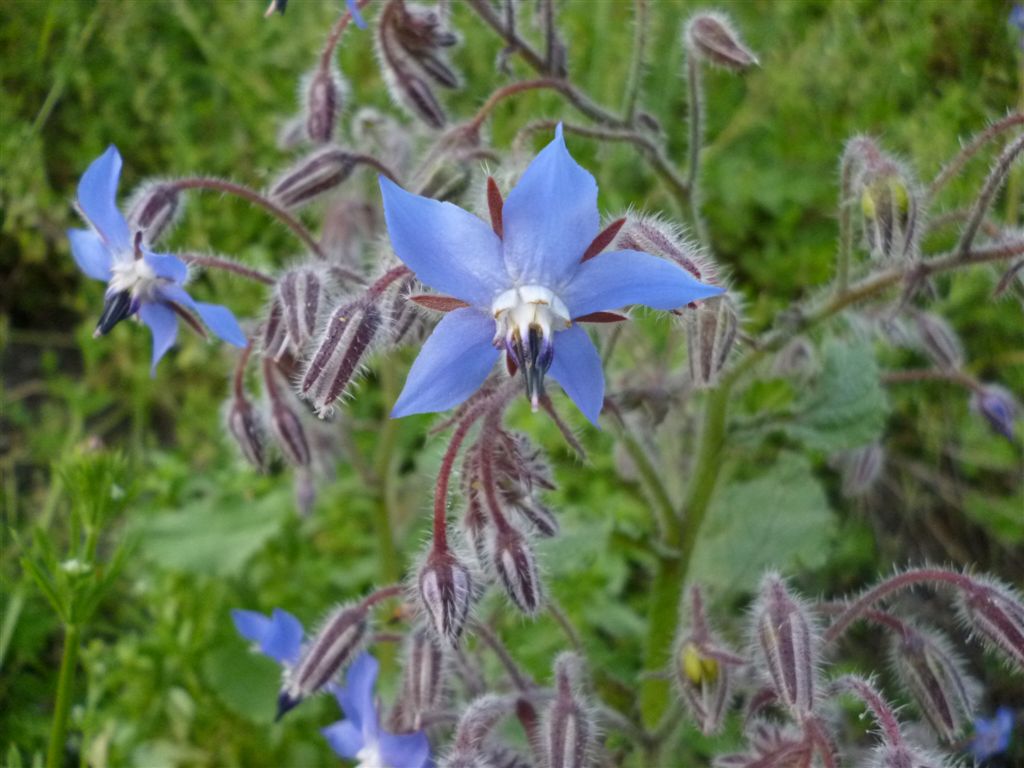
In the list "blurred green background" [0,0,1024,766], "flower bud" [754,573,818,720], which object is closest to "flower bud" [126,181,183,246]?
"blurred green background" [0,0,1024,766]

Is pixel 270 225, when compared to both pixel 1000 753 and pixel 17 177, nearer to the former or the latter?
pixel 17 177

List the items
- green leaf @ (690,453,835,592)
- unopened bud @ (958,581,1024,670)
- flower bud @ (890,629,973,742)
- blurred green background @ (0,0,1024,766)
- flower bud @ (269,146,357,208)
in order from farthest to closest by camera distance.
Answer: blurred green background @ (0,0,1024,766)
green leaf @ (690,453,835,592)
flower bud @ (269,146,357,208)
flower bud @ (890,629,973,742)
unopened bud @ (958,581,1024,670)

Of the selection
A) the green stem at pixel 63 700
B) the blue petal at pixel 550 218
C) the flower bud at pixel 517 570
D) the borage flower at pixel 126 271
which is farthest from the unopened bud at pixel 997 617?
the green stem at pixel 63 700

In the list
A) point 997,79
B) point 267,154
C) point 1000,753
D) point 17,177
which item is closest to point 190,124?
point 267,154

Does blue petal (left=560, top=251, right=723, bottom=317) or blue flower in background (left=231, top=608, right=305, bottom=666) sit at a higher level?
blue petal (left=560, top=251, right=723, bottom=317)

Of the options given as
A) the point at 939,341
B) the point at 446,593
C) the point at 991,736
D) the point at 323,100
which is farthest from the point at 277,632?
the point at 991,736

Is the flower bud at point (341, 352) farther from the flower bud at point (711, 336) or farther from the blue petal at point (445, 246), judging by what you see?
the flower bud at point (711, 336)

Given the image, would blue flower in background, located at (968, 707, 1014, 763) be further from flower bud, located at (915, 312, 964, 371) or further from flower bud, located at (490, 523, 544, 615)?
flower bud, located at (490, 523, 544, 615)
